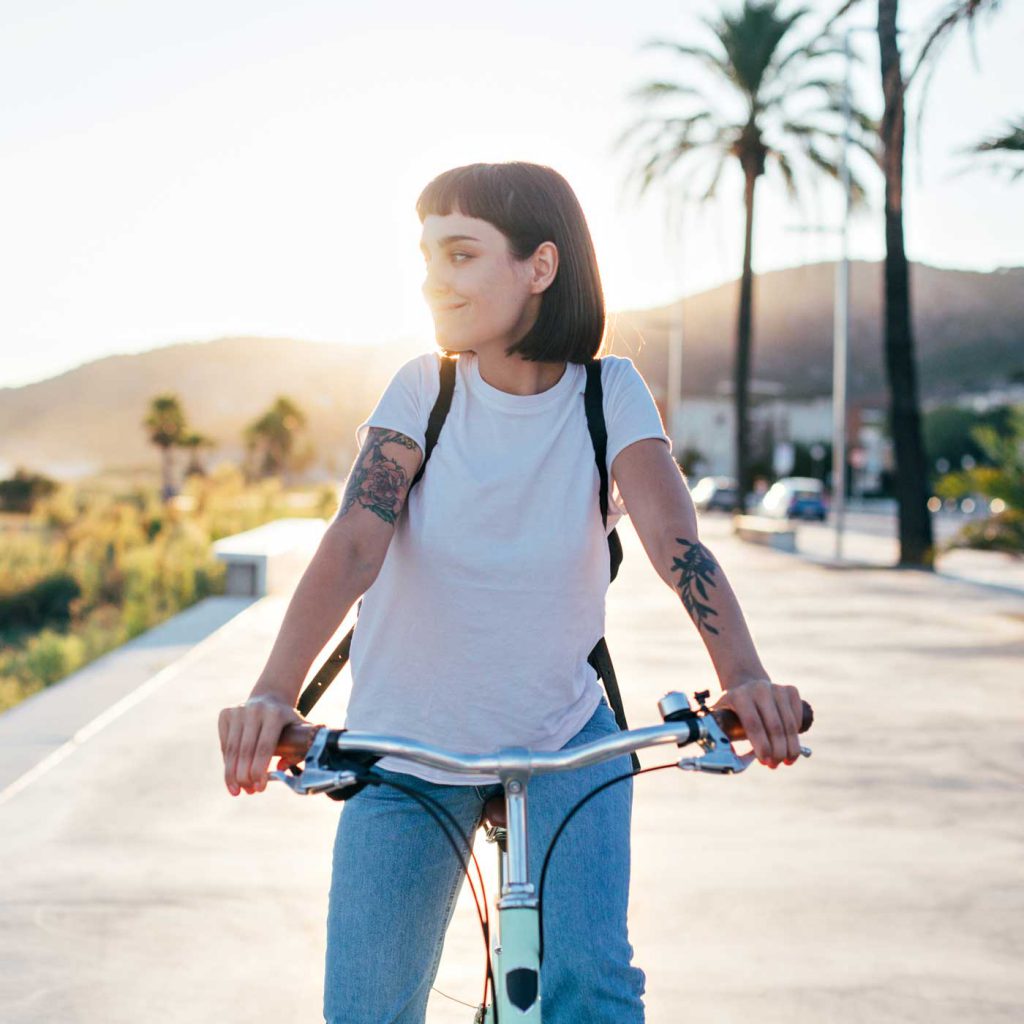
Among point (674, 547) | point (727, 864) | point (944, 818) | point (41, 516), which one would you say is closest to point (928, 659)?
point (944, 818)

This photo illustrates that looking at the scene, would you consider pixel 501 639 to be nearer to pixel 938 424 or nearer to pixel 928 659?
pixel 928 659

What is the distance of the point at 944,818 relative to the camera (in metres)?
6.00

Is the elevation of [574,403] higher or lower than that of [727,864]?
higher

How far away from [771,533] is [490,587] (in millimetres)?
26708

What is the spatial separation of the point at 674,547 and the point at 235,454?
15274 cm

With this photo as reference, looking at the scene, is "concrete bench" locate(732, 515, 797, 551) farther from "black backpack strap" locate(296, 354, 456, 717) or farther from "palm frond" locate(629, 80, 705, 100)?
"black backpack strap" locate(296, 354, 456, 717)

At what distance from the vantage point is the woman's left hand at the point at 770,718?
200 cm

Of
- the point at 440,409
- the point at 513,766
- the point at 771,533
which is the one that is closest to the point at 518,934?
the point at 513,766

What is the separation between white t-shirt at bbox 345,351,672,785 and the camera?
2289 mm

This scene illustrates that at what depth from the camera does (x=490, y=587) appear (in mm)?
2279

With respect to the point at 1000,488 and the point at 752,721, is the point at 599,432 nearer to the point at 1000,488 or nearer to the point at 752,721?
the point at 752,721

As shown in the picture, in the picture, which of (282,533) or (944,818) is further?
(282,533)

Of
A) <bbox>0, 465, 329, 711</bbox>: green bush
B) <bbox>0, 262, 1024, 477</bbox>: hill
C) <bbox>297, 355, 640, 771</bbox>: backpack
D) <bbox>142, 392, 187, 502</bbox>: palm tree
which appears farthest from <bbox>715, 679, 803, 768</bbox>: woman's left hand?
<bbox>0, 262, 1024, 477</bbox>: hill

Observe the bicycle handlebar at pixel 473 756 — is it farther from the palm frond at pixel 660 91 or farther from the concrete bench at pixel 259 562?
the palm frond at pixel 660 91
